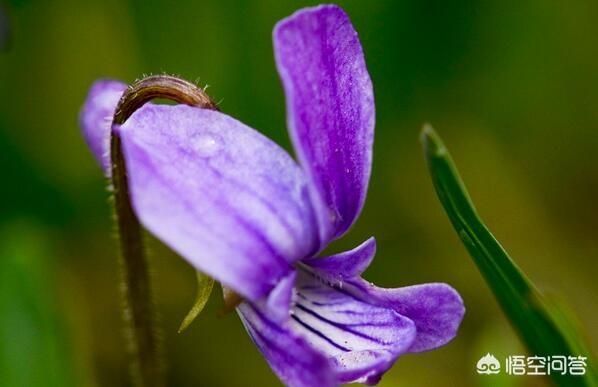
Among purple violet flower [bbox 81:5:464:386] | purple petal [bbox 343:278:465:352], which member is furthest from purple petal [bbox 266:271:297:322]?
purple petal [bbox 343:278:465:352]

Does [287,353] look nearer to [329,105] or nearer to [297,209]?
[297,209]

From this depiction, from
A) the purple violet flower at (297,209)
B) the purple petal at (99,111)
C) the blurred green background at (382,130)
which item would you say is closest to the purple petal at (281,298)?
the purple violet flower at (297,209)

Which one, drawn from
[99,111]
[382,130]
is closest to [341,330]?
[99,111]

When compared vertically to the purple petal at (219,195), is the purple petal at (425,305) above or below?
below

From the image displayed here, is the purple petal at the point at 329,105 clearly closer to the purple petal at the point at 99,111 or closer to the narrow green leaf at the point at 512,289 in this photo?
the narrow green leaf at the point at 512,289

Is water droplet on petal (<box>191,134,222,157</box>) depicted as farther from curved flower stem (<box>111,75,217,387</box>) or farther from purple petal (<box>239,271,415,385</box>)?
purple petal (<box>239,271,415,385</box>)
